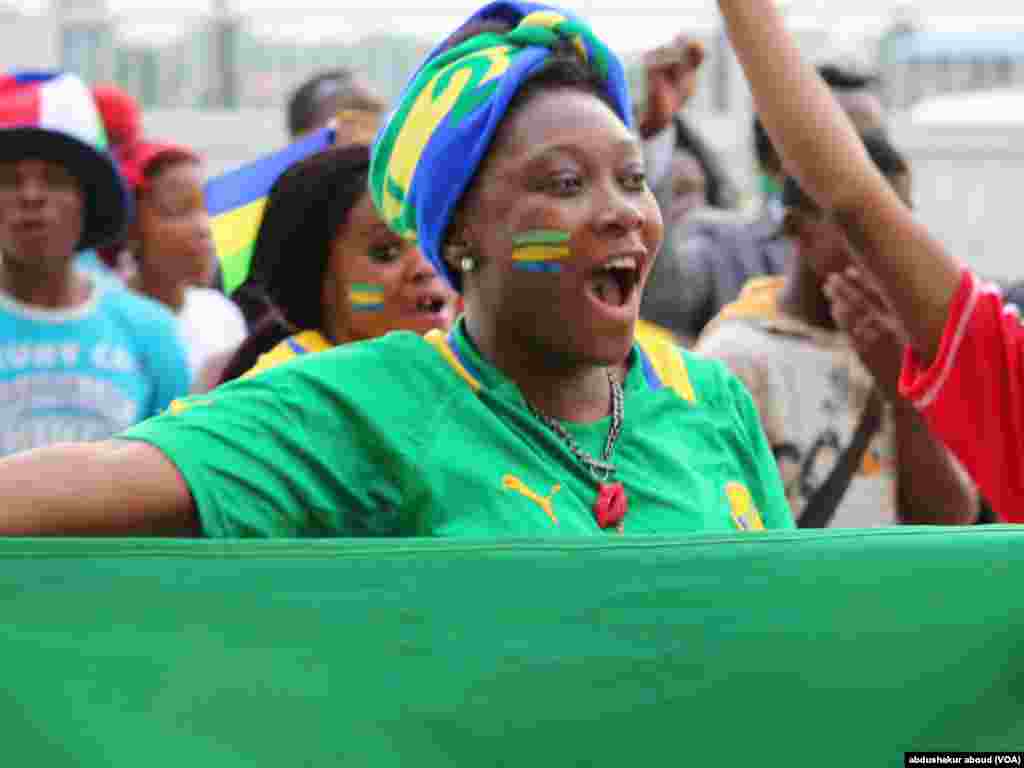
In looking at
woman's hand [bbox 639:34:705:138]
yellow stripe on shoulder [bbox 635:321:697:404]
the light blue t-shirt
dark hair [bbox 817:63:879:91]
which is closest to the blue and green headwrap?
yellow stripe on shoulder [bbox 635:321:697:404]

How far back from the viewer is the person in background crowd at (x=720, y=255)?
5.61 meters

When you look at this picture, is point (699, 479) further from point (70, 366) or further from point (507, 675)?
point (70, 366)

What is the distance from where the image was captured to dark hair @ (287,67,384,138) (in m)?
6.73

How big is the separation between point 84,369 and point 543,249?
3.31 m

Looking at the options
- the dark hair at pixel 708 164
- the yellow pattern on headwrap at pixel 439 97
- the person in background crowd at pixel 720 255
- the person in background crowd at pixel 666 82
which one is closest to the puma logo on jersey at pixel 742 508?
the yellow pattern on headwrap at pixel 439 97

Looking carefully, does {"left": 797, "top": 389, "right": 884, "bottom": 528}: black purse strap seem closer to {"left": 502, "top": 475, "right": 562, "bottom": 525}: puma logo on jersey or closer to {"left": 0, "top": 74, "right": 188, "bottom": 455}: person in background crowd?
{"left": 502, "top": 475, "right": 562, "bottom": 525}: puma logo on jersey

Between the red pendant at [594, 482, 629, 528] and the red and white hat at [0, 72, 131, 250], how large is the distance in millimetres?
3683

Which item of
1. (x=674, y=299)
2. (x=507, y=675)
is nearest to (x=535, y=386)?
(x=507, y=675)

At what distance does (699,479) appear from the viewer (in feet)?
9.11

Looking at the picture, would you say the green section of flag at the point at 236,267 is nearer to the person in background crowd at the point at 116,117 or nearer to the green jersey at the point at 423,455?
the green jersey at the point at 423,455

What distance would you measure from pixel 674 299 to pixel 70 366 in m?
1.71

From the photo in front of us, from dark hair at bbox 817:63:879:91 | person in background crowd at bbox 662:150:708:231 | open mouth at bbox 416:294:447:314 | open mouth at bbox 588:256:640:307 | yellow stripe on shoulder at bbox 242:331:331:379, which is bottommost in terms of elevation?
yellow stripe on shoulder at bbox 242:331:331:379

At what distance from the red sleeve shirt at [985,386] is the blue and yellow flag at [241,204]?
167cm

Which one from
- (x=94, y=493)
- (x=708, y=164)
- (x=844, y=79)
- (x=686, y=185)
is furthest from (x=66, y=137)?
(x=94, y=493)
